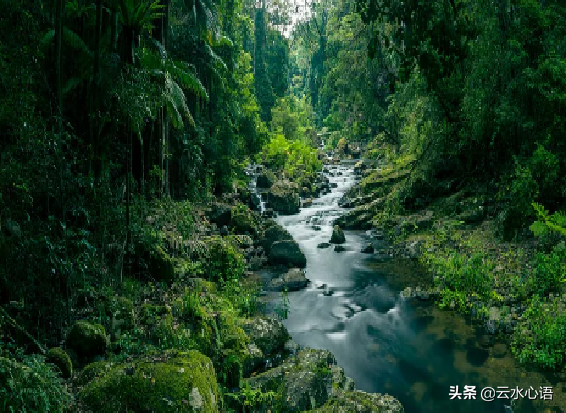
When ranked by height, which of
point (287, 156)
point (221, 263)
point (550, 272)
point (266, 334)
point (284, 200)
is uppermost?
point (287, 156)

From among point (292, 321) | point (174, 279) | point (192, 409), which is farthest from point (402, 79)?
point (292, 321)

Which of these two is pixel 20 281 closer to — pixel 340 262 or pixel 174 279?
pixel 174 279

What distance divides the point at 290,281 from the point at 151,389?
7.72 m

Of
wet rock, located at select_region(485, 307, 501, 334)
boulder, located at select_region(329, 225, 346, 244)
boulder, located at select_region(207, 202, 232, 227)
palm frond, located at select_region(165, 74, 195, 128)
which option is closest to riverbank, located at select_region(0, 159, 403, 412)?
palm frond, located at select_region(165, 74, 195, 128)

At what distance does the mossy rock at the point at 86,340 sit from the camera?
489 centimetres

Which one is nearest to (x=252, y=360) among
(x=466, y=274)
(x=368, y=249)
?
(x=466, y=274)

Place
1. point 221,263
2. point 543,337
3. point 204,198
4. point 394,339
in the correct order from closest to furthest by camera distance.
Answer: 1. point 543,337
2. point 394,339
3. point 221,263
4. point 204,198

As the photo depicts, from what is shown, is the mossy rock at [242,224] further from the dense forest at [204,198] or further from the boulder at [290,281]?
the boulder at [290,281]

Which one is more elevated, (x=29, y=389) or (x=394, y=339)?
(x=29, y=389)

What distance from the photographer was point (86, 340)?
4930 millimetres

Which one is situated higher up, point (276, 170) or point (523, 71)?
point (523, 71)

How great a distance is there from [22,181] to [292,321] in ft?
20.1

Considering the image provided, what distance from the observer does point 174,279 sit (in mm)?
8211

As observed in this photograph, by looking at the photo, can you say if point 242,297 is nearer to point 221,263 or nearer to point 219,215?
point 221,263
